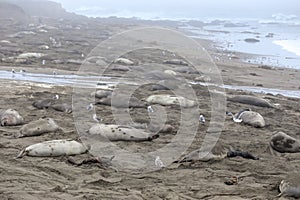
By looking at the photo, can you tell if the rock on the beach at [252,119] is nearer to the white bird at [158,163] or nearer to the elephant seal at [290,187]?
the white bird at [158,163]

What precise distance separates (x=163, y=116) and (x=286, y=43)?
27.5 metres

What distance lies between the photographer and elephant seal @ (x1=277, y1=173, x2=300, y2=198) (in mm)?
5844

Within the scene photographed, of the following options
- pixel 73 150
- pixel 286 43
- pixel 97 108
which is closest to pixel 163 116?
pixel 97 108

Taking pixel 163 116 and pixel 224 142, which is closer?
pixel 224 142

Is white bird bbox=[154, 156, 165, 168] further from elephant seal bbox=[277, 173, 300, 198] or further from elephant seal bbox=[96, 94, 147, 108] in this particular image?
elephant seal bbox=[96, 94, 147, 108]

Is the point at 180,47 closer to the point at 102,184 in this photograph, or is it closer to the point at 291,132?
the point at 291,132

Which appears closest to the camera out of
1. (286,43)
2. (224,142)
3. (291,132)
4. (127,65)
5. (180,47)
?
(224,142)

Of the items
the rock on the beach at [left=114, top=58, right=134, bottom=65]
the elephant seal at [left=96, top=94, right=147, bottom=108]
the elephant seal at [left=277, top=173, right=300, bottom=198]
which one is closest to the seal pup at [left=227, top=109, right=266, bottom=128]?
→ the elephant seal at [left=96, top=94, right=147, bottom=108]

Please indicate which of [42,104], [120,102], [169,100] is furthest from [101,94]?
[42,104]

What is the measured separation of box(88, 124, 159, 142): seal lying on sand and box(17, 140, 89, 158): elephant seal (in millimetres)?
844

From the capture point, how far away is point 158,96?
11.8 meters

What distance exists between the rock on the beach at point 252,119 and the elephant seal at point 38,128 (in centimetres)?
394

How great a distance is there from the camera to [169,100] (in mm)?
11531

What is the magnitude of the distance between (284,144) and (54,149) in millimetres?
3838
